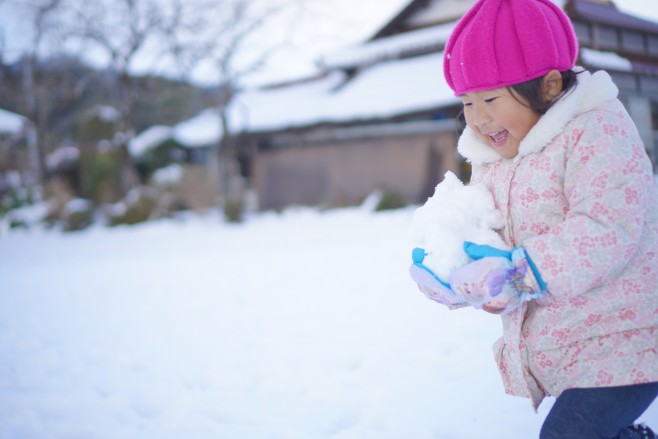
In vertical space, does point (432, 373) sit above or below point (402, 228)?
above

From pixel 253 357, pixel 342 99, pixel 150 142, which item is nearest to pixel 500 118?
pixel 253 357

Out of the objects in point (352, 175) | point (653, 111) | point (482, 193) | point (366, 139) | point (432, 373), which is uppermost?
point (482, 193)

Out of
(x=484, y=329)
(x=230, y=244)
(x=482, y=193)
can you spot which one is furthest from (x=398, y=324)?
(x=230, y=244)

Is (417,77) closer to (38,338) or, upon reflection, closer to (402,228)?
(402,228)

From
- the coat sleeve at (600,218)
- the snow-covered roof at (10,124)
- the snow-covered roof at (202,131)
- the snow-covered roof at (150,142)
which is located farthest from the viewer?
the snow-covered roof at (150,142)

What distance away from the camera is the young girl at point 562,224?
1.09 metres

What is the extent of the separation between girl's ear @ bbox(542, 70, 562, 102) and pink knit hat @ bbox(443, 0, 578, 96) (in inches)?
0.7

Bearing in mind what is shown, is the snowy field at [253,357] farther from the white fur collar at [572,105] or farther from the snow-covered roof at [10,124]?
the snow-covered roof at [10,124]

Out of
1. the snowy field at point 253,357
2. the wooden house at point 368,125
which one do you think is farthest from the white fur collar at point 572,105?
the wooden house at point 368,125

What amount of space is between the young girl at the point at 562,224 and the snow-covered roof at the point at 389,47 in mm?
10307

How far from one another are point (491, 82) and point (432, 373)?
1.96 metres

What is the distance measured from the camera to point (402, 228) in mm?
8562

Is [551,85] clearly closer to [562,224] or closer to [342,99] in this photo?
[562,224]

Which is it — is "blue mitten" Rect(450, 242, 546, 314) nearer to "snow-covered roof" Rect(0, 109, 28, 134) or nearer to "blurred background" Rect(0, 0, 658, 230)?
"blurred background" Rect(0, 0, 658, 230)
